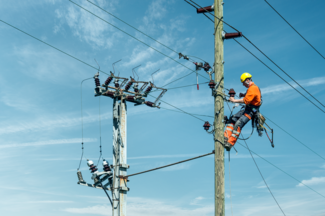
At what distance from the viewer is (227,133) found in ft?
34.5

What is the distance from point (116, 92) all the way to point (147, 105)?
1545 millimetres

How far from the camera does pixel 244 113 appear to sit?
1105cm

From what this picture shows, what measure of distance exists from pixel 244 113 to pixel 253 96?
0.58 m

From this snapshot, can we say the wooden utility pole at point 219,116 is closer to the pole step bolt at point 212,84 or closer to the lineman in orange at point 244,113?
the pole step bolt at point 212,84

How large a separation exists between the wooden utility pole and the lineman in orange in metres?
0.51

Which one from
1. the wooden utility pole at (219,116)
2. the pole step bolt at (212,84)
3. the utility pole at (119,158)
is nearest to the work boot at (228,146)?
the wooden utility pole at (219,116)

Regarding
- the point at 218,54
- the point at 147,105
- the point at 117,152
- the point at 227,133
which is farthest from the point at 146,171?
the point at 218,54

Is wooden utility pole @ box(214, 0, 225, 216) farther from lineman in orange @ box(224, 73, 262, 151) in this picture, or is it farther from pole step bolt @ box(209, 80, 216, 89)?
lineman in orange @ box(224, 73, 262, 151)

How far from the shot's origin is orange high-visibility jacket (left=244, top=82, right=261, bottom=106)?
10859 millimetres

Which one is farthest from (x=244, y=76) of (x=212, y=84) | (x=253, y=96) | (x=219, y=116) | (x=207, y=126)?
(x=207, y=126)

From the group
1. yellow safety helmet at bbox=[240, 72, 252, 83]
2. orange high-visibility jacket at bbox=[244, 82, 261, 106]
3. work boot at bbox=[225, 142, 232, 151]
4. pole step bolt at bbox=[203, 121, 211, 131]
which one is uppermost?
yellow safety helmet at bbox=[240, 72, 252, 83]

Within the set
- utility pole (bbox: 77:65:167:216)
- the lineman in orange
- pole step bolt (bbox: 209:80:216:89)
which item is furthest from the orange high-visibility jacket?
utility pole (bbox: 77:65:167:216)

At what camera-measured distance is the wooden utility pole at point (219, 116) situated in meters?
9.51

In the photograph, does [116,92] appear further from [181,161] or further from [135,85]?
[181,161]
